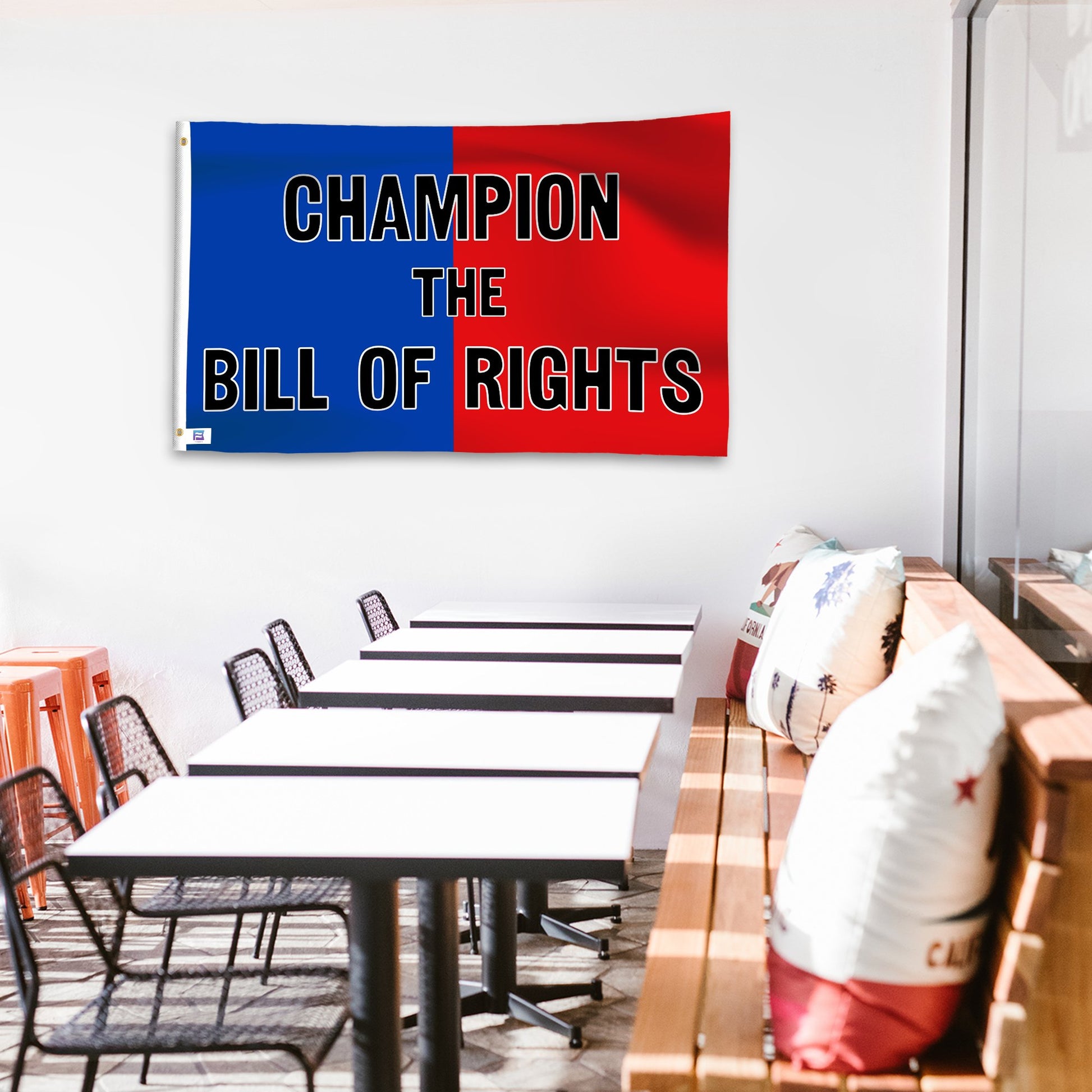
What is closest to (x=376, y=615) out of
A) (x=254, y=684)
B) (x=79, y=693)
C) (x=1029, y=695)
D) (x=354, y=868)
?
(x=254, y=684)

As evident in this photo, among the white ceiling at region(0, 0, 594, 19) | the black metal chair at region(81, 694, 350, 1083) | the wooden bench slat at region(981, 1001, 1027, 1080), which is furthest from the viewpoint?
the white ceiling at region(0, 0, 594, 19)

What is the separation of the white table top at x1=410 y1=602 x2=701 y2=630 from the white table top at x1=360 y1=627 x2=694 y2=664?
0.05 meters

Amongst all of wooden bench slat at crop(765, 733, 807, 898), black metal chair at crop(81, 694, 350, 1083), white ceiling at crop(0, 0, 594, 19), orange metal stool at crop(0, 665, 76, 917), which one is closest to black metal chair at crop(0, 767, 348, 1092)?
black metal chair at crop(81, 694, 350, 1083)

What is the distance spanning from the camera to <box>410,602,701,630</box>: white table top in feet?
12.3

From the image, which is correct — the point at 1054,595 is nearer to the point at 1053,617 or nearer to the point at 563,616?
the point at 1053,617

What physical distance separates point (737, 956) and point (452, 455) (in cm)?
272

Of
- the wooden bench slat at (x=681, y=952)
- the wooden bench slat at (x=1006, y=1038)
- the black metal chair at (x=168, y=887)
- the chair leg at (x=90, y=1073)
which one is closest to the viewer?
the wooden bench slat at (x=1006, y=1038)

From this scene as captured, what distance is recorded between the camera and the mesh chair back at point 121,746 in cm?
240

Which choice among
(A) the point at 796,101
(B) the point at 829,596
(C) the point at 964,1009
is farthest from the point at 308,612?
(C) the point at 964,1009

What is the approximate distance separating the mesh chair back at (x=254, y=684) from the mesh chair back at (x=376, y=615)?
0.58 m

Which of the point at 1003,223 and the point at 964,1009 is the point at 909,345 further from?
the point at 964,1009

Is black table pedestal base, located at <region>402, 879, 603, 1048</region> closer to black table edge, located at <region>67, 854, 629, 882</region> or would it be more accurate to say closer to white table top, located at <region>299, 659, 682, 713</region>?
white table top, located at <region>299, 659, 682, 713</region>

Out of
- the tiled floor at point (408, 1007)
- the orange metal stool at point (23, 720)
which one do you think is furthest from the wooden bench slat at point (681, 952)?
the orange metal stool at point (23, 720)

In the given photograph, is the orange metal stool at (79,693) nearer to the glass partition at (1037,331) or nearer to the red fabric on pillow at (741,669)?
Answer: the red fabric on pillow at (741,669)
